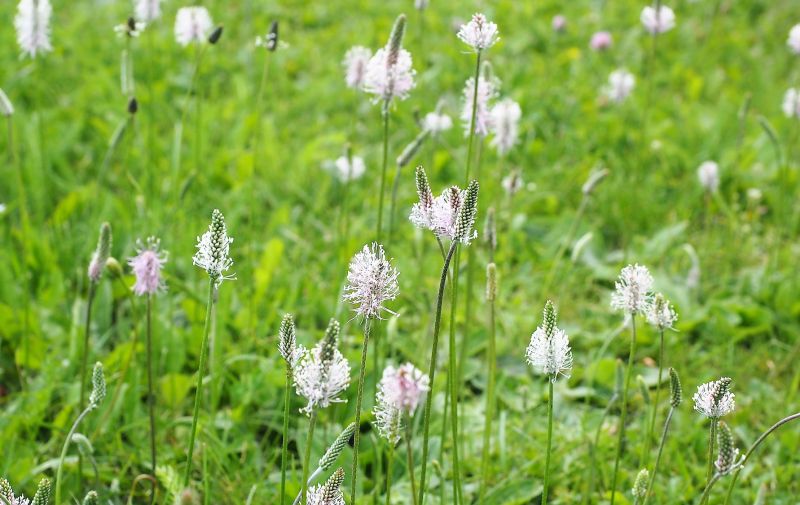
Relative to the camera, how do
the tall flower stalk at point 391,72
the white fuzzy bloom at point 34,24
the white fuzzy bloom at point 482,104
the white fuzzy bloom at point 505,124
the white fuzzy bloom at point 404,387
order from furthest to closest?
the white fuzzy bloom at point 505,124
the white fuzzy bloom at point 34,24
the white fuzzy bloom at point 482,104
the tall flower stalk at point 391,72
the white fuzzy bloom at point 404,387

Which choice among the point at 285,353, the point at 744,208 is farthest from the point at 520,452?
the point at 744,208

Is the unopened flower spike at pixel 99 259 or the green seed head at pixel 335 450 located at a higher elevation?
the unopened flower spike at pixel 99 259

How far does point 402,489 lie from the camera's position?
258 centimetres

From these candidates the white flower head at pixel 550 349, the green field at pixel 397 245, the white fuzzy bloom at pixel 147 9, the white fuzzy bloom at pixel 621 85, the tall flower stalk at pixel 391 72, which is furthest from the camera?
the white fuzzy bloom at pixel 621 85

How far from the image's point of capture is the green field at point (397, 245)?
8.86 ft

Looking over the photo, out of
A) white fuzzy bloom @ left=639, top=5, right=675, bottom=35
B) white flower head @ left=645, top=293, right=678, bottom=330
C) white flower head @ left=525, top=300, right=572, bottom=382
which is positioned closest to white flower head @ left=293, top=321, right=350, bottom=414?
white flower head @ left=525, top=300, right=572, bottom=382

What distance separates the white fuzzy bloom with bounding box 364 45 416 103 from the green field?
10 centimetres

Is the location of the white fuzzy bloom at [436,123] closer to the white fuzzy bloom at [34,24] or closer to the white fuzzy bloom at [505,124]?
the white fuzzy bloom at [505,124]

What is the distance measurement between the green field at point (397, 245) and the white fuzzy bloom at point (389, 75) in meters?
0.10

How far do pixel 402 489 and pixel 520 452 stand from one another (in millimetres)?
401

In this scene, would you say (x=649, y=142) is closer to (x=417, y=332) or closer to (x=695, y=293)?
(x=695, y=293)

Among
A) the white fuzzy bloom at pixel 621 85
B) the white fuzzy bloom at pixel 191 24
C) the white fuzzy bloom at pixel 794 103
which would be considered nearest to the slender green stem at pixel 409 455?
the white fuzzy bloom at pixel 191 24

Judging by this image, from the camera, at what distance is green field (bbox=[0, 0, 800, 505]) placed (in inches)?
106

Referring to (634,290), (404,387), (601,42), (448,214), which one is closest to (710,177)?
(601,42)
